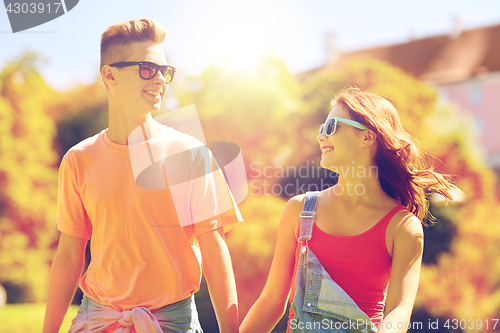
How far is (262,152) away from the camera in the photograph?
9.70 meters

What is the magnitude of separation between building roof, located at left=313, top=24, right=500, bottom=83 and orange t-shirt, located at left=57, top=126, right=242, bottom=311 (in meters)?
25.5

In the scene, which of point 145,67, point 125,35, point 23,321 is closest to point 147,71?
point 145,67

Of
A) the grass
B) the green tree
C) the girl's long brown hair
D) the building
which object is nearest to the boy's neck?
the girl's long brown hair

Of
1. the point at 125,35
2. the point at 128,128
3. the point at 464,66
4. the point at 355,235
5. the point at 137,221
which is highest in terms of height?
the point at 125,35

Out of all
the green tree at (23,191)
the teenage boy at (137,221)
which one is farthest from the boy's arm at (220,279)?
the green tree at (23,191)

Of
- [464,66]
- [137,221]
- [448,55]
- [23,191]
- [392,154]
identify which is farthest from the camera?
[448,55]

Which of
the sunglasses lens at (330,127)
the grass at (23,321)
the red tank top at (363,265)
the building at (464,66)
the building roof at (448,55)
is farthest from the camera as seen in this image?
the building roof at (448,55)

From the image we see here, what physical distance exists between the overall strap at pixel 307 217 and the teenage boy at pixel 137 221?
358 millimetres

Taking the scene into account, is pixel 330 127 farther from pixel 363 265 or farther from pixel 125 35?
pixel 125 35

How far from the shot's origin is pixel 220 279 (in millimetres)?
2021

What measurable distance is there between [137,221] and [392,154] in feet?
4.28

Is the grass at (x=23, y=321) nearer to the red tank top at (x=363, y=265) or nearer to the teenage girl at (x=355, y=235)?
the teenage girl at (x=355, y=235)

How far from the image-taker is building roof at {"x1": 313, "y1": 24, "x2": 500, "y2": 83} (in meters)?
25.5

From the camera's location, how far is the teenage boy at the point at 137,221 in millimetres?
2008
